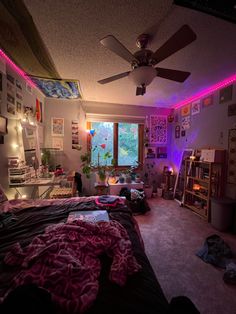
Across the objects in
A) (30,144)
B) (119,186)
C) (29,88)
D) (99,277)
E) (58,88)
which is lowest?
(119,186)

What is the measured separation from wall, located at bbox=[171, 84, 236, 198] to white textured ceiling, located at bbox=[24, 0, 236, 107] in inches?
21.0

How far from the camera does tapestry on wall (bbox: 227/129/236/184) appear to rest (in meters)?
2.62

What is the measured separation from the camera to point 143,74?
1.64 meters

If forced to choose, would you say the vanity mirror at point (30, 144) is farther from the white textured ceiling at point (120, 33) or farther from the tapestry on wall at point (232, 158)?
the tapestry on wall at point (232, 158)

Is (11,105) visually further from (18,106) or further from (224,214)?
(224,214)

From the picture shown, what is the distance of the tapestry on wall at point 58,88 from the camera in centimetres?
282

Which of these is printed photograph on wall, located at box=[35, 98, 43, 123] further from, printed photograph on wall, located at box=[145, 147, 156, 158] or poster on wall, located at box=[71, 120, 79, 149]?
printed photograph on wall, located at box=[145, 147, 156, 158]

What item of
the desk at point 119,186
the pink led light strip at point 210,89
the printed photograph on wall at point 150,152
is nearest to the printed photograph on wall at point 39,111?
the desk at point 119,186

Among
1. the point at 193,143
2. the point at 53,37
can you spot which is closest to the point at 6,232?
the point at 53,37

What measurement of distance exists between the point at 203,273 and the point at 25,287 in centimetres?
179

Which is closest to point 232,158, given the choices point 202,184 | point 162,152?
point 202,184

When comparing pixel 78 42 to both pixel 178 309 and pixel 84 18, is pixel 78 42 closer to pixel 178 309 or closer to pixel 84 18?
pixel 84 18

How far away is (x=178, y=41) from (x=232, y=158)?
7.15 ft

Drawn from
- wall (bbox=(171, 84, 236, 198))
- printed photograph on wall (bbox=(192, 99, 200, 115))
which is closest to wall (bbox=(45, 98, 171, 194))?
printed photograph on wall (bbox=(192, 99, 200, 115))
